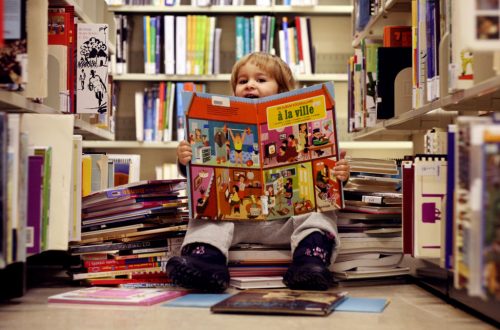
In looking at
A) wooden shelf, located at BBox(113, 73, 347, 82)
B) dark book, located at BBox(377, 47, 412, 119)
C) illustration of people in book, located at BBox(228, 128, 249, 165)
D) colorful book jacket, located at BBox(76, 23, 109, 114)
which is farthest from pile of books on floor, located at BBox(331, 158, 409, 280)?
wooden shelf, located at BBox(113, 73, 347, 82)

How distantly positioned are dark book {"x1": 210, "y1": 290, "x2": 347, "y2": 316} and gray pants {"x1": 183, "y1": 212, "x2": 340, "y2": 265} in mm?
273

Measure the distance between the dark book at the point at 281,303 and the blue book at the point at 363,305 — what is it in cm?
2

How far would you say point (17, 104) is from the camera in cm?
152

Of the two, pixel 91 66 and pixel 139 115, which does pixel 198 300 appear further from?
pixel 139 115

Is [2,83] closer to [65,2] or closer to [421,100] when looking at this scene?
[65,2]

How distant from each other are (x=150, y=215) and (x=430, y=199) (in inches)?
30.2

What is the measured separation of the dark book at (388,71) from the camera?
239 cm

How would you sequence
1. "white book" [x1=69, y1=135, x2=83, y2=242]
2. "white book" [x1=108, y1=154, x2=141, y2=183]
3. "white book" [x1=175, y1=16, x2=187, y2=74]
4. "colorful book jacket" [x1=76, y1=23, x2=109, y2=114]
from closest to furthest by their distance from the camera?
"white book" [x1=69, y1=135, x2=83, y2=242]
"colorful book jacket" [x1=76, y1=23, x2=109, y2=114]
"white book" [x1=108, y1=154, x2=141, y2=183]
"white book" [x1=175, y1=16, x2=187, y2=74]

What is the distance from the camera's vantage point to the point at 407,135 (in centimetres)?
310

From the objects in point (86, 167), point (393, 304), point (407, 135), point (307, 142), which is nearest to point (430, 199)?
point (393, 304)

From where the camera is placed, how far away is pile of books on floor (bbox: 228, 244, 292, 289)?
1.76 m

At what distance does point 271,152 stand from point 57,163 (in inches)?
25.3

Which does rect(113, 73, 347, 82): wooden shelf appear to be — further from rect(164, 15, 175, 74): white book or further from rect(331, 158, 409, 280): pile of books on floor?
rect(331, 158, 409, 280): pile of books on floor

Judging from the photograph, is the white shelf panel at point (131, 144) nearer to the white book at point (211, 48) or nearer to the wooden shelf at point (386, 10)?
the white book at point (211, 48)
